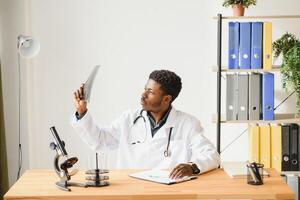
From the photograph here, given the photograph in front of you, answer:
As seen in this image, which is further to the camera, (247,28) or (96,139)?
(247,28)

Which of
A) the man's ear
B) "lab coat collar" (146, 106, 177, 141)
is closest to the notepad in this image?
"lab coat collar" (146, 106, 177, 141)

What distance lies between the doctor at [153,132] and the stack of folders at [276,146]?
84 cm

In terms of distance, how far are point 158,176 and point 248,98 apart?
4.52 feet

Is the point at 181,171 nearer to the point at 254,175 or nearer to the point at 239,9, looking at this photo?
the point at 254,175

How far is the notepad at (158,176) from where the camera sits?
270cm

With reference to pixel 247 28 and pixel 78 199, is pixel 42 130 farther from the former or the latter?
pixel 78 199

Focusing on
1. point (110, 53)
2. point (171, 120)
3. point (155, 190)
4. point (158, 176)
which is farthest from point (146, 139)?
point (110, 53)

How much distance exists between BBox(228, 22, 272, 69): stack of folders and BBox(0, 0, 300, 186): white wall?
1.66ft

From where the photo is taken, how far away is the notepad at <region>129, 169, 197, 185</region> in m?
2.70

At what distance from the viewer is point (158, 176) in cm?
279

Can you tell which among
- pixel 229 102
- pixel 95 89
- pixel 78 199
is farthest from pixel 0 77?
pixel 78 199

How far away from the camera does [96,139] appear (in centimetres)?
327

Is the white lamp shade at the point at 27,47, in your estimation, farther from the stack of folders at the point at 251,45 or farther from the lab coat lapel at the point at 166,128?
the stack of folders at the point at 251,45

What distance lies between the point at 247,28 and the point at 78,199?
6.40 feet
